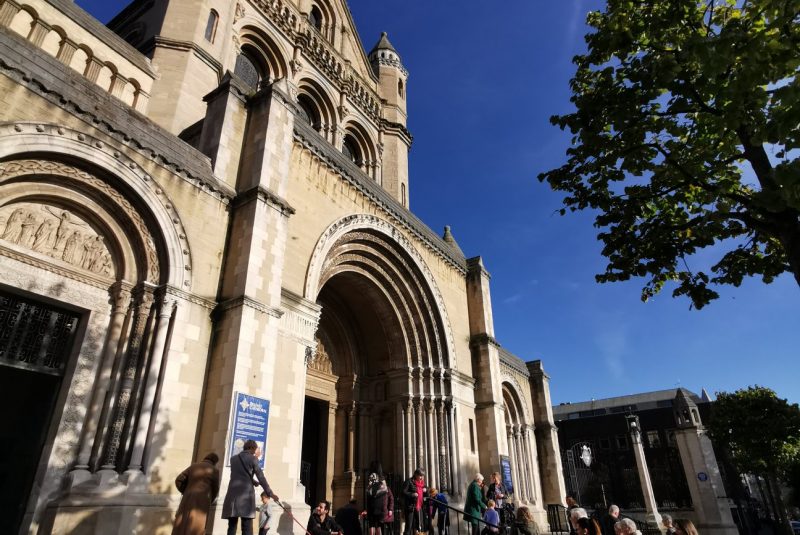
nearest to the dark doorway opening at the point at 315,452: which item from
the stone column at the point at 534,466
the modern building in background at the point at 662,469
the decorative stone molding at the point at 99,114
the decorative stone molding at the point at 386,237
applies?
the decorative stone molding at the point at 386,237

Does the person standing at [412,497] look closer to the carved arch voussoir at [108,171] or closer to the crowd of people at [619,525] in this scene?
the crowd of people at [619,525]

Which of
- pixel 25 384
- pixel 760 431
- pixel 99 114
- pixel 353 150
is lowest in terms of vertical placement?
pixel 25 384

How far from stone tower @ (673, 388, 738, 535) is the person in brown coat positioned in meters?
24.2

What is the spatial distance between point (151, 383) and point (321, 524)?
3632 mm

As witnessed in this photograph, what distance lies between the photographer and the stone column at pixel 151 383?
6973 mm

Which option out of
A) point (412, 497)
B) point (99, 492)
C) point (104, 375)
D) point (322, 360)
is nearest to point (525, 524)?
point (412, 497)

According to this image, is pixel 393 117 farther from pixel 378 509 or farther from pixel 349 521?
pixel 349 521

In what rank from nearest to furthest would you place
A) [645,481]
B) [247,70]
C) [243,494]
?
[243,494]
[247,70]
[645,481]

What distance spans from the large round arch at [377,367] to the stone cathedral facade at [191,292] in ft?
0.21

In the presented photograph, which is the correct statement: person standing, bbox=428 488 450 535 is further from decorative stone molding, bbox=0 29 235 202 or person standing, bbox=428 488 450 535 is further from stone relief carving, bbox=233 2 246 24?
stone relief carving, bbox=233 2 246 24

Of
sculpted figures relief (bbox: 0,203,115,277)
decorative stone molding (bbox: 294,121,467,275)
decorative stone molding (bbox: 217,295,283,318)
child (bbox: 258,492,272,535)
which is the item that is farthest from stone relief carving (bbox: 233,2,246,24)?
child (bbox: 258,492,272,535)

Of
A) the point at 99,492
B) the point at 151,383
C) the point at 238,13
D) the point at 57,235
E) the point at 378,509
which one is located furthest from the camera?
the point at 238,13

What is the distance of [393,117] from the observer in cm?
2436

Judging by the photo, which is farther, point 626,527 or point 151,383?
point 151,383
